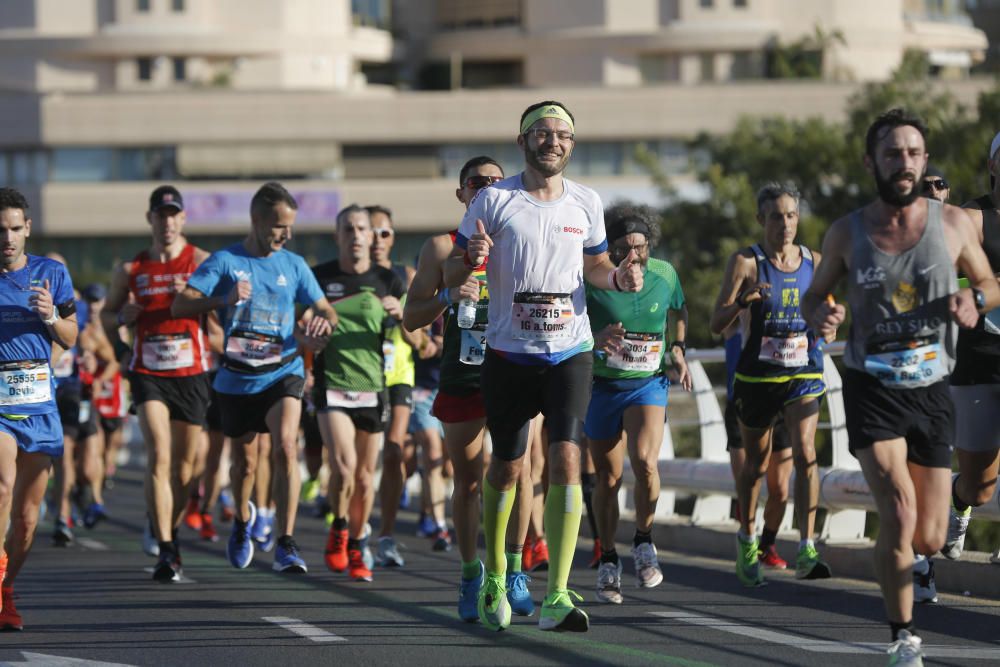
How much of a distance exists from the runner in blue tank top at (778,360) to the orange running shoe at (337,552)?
2.70 metres

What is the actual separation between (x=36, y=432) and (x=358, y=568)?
10.1ft

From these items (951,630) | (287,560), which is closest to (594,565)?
(287,560)

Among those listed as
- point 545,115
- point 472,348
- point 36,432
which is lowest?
point 36,432

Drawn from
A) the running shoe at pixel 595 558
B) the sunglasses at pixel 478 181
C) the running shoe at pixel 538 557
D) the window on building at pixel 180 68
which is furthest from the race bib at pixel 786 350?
the window on building at pixel 180 68

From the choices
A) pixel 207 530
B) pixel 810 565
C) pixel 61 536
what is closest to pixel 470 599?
pixel 810 565

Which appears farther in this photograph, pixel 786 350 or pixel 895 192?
pixel 786 350

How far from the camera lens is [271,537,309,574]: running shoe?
13289 mm

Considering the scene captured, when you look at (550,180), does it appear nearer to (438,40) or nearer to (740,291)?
(740,291)

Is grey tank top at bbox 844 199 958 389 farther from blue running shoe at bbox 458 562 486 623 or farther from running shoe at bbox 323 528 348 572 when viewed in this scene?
running shoe at bbox 323 528 348 572

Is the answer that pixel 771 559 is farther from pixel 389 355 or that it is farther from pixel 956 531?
pixel 389 355

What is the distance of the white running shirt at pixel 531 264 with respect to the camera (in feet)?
31.3

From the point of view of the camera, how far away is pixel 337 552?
13.6 meters

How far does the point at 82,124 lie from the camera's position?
296 feet

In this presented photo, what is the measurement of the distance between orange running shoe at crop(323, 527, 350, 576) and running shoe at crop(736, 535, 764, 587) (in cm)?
274
